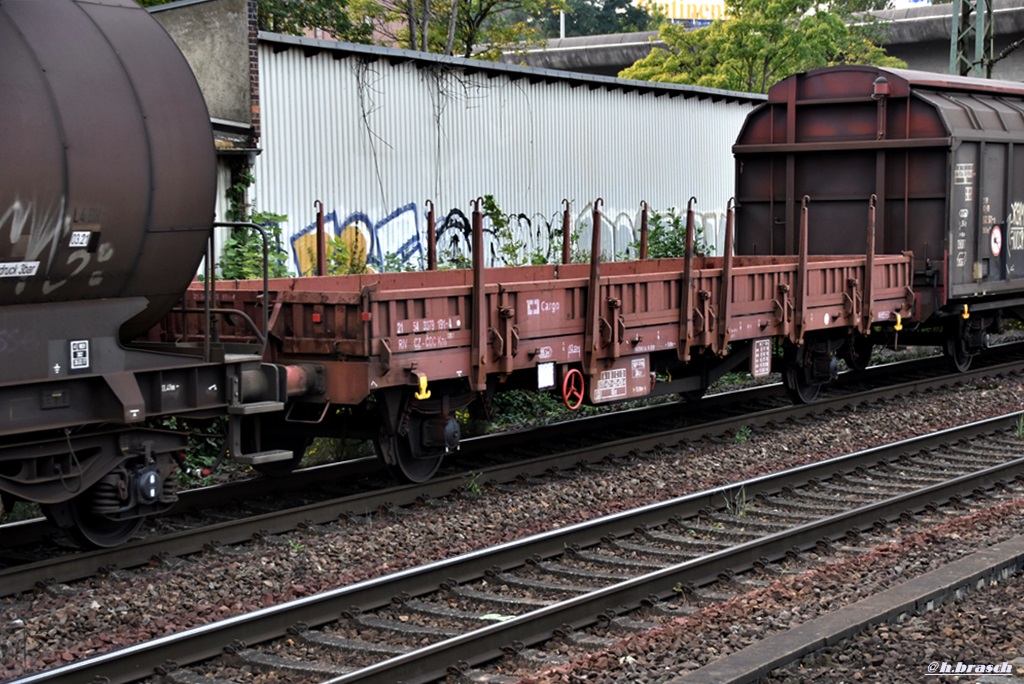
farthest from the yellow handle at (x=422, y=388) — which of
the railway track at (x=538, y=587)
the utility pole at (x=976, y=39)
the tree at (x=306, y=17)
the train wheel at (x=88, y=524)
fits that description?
the utility pole at (x=976, y=39)

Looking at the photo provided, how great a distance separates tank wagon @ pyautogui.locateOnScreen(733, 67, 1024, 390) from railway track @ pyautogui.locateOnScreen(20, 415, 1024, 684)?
4579 millimetres

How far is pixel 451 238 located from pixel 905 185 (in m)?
6.09

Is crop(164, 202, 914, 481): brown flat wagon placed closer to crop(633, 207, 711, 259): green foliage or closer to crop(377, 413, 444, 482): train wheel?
crop(377, 413, 444, 482): train wheel

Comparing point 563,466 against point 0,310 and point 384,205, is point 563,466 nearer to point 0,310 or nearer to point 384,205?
point 0,310

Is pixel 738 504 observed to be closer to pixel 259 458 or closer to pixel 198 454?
pixel 259 458

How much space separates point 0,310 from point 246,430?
287 cm

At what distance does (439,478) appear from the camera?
10.3 metres

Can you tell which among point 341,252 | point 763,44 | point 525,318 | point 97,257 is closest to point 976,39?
point 763,44

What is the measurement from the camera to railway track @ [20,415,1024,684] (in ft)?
20.6

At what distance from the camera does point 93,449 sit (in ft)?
26.1

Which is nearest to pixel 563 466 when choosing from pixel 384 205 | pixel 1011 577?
pixel 1011 577

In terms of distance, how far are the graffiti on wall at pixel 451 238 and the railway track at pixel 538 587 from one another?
7363mm

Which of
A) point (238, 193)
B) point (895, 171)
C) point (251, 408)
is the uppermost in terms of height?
point (895, 171)

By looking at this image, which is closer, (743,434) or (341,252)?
(743,434)
